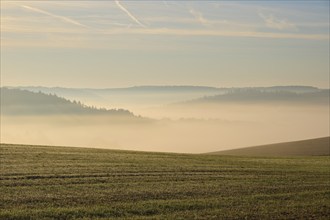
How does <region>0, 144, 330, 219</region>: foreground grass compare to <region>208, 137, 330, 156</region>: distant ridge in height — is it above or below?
below

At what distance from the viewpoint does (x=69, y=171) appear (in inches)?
1604

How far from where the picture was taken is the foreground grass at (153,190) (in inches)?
1110

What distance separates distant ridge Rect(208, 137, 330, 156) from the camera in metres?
88.2

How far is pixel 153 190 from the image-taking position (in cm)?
3388

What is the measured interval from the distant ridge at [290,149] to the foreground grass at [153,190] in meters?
38.9

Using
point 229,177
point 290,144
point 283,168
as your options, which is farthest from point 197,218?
point 290,144

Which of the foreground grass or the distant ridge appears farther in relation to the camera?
the distant ridge

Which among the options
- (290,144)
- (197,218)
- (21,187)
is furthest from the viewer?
(290,144)

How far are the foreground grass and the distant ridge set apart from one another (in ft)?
128

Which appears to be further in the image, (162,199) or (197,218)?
(162,199)

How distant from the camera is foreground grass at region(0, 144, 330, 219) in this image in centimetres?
2819

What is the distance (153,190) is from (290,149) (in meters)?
63.5

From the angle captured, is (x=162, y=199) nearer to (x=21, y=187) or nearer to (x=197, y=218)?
(x=197, y=218)

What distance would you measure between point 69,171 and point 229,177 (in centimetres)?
1125
